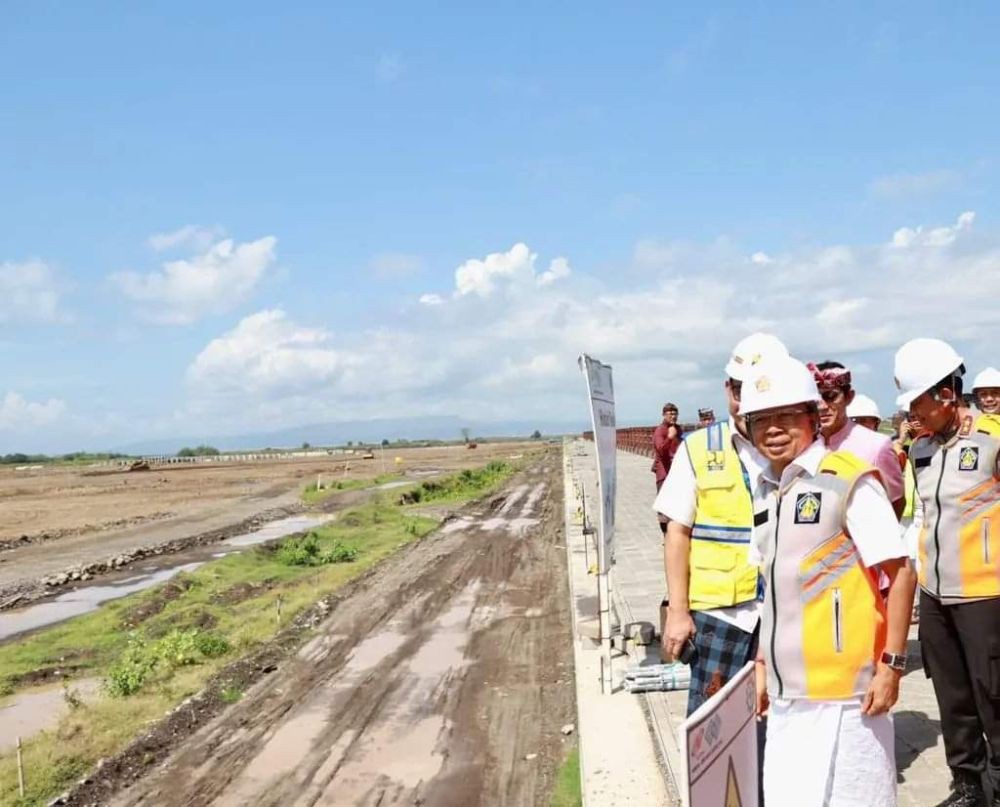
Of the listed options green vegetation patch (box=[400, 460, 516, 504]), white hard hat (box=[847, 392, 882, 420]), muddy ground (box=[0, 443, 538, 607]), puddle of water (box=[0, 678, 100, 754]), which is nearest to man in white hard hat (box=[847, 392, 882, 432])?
white hard hat (box=[847, 392, 882, 420])

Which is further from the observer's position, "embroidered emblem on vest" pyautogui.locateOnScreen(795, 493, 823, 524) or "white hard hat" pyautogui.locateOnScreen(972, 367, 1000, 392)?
"white hard hat" pyautogui.locateOnScreen(972, 367, 1000, 392)

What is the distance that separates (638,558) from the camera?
12.8 metres

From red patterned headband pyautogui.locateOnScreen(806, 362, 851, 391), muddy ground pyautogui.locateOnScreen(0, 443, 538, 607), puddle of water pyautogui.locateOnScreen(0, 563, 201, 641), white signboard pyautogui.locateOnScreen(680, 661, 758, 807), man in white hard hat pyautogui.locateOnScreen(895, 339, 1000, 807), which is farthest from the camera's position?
muddy ground pyautogui.locateOnScreen(0, 443, 538, 607)

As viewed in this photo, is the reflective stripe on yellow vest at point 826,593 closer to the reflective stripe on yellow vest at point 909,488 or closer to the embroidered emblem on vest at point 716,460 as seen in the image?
the embroidered emblem on vest at point 716,460

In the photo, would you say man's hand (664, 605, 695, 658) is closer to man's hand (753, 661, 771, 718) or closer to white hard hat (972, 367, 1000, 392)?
man's hand (753, 661, 771, 718)

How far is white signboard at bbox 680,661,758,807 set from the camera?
2172mm

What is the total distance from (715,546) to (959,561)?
102 cm

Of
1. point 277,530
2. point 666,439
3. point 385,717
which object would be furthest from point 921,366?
point 277,530

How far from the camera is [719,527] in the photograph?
11.0 ft

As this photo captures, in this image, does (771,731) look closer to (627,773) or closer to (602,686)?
(627,773)

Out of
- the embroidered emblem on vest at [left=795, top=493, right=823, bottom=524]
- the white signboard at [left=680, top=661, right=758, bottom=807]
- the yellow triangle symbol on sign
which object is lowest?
the yellow triangle symbol on sign

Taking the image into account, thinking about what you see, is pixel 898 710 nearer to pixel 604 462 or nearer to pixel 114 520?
pixel 604 462

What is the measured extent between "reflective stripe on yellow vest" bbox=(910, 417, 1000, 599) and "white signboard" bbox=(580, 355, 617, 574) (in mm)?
2765

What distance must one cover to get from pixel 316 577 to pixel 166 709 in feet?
22.4
